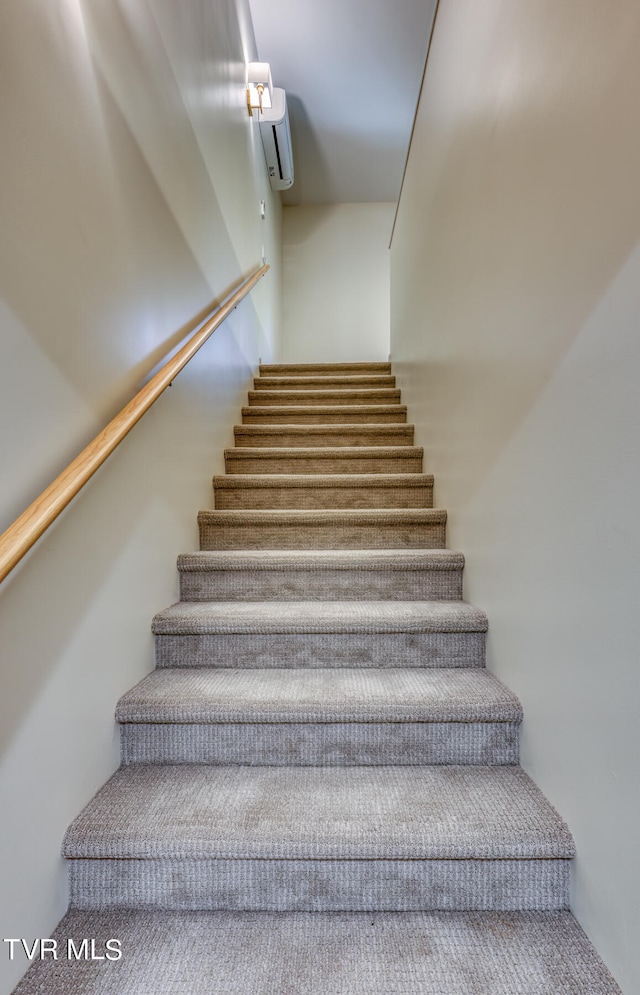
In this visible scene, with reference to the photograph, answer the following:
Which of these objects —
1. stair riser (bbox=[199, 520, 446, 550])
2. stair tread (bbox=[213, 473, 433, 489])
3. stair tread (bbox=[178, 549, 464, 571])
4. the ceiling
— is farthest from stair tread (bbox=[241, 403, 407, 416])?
the ceiling

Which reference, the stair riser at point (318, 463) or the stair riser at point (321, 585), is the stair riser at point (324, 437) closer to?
the stair riser at point (318, 463)

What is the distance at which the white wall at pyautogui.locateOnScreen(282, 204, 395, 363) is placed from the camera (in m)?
6.14

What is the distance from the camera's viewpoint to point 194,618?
166 cm

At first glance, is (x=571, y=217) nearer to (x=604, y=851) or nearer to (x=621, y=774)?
(x=621, y=774)

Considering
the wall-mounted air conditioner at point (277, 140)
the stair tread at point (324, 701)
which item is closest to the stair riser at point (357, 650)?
the stair tread at point (324, 701)

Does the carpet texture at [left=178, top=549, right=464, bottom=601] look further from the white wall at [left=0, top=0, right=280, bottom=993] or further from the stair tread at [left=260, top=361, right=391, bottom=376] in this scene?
the stair tread at [left=260, top=361, right=391, bottom=376]

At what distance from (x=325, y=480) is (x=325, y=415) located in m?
0.91

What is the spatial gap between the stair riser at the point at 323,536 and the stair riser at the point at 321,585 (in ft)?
0.97

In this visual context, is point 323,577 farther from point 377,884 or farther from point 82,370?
point 82,370

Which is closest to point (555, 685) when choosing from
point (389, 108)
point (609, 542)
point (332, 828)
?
point (609, 542)

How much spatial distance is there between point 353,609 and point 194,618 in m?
0.53

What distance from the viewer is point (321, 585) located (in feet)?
6.31

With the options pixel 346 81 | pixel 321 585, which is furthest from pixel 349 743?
pixel 346 81

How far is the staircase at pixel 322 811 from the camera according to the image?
96 centimetres
